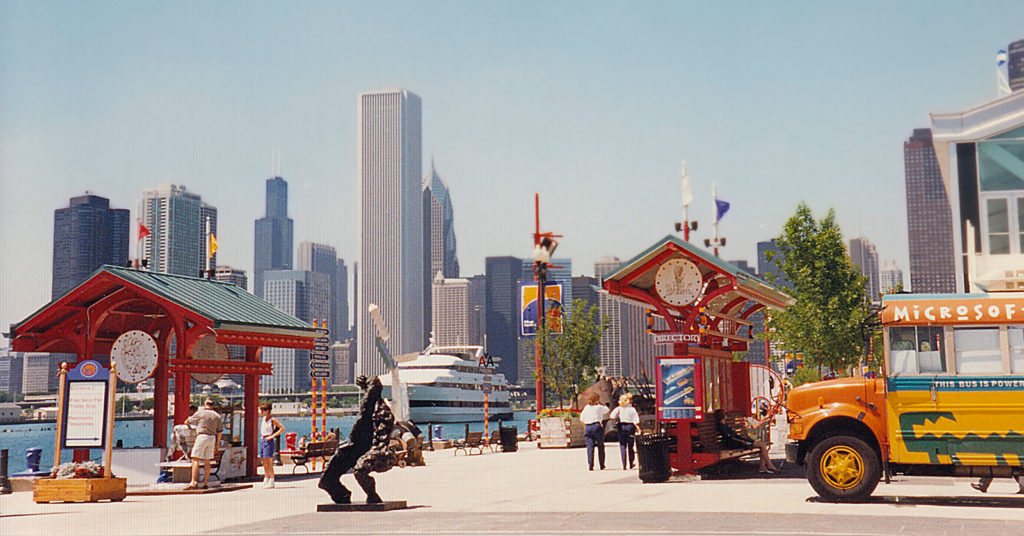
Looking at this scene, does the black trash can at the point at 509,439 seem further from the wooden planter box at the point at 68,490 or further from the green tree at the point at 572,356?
the wooden planter box at the point at 68,490

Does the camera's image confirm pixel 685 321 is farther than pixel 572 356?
No

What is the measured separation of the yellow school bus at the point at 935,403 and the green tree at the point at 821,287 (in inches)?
915

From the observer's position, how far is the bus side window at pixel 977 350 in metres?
14.5

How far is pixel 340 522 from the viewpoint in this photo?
1386cm

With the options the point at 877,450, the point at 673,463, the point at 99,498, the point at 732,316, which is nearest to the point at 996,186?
the point at 732,316

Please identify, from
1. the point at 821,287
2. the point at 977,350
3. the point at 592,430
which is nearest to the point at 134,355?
the point at 592,430

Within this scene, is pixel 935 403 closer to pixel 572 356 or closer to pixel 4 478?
pixel 4 478

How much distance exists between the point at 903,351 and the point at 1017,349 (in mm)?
1582

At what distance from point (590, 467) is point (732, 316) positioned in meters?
5.65

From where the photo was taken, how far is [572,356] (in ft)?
143

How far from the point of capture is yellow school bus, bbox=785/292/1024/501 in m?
14.4

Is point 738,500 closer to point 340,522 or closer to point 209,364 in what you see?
point 340,522

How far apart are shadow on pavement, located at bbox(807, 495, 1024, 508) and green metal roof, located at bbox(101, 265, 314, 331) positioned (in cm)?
1271

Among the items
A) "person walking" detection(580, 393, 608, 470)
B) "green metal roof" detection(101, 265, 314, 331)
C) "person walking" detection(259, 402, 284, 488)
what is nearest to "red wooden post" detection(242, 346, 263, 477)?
"green metal roof" detection(101, 265, 314, 331)
